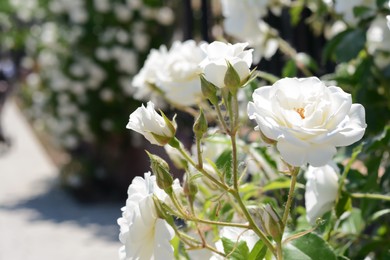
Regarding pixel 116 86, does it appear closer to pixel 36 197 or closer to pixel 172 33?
pixel 172 33

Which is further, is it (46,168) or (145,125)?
(46,168)

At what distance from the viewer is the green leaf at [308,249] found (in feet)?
3.61

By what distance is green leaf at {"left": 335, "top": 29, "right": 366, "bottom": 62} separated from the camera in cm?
168

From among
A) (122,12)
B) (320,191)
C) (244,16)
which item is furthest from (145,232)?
(122,12)

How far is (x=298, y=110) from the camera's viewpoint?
0.97m

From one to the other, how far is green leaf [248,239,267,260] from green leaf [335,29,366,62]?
2.31ft

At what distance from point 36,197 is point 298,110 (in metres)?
6.89

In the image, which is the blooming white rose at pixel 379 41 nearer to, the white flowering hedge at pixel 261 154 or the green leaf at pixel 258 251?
the white flowering hedge at pixel 261 154

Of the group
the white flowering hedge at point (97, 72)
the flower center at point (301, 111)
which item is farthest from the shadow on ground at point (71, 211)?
the flower center at point (301, 111)

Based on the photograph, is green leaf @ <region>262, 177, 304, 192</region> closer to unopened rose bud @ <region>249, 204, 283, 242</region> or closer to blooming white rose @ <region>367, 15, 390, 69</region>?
unopened rose bud @ <region>249, 204, 283, 242</region>

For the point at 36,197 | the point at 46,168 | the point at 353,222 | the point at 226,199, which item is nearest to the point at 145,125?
the point at 226,199

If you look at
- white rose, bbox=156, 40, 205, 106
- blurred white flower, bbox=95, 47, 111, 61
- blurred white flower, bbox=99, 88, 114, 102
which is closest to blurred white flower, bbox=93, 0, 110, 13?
blurred white flower, bbox=95, 47, 111, 61

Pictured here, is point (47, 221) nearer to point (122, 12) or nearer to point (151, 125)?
point (122, 12)

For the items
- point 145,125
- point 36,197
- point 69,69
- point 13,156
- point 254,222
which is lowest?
point 254,222
